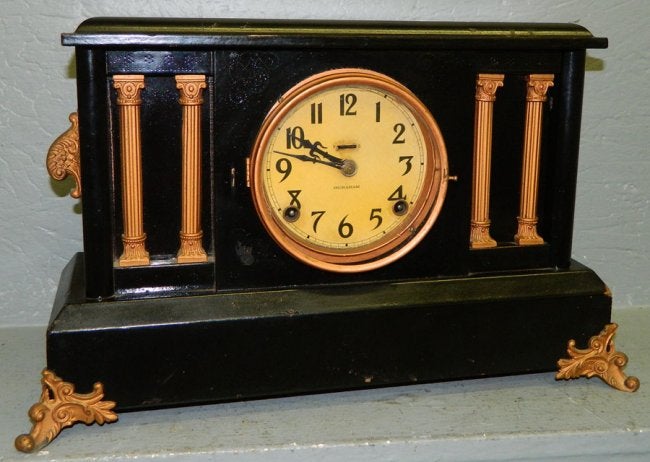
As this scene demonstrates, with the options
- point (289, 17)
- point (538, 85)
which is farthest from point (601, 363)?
point (289, 17)

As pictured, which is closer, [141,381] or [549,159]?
[141,381]

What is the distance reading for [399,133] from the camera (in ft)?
Answer: 4.67

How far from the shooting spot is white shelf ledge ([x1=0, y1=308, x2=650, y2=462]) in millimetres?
1342

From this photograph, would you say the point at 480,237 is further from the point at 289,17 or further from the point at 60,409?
the point at 60,409

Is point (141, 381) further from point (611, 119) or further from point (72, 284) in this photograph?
point (611, 119)

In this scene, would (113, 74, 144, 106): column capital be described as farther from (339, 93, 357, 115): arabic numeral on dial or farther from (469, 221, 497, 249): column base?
(469, 221, 497, 249): column base

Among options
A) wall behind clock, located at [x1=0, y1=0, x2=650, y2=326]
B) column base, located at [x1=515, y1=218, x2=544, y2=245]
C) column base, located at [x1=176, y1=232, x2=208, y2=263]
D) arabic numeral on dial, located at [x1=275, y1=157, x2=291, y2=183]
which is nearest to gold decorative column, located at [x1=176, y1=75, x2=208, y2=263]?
column base, located at [x1=176, y1=232, x2=208, y2=263]

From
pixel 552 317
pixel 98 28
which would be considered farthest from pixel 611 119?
pixel 98 28

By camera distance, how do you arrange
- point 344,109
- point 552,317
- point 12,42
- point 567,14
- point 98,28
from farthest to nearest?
point 567,14 → point 12,42 → point 552,317 → point 344,109 → point 98,28

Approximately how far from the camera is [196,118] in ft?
4.43

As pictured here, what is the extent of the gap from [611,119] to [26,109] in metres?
1.08

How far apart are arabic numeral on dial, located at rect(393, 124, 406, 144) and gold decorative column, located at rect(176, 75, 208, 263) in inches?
11.3

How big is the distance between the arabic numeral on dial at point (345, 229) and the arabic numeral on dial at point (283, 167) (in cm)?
11

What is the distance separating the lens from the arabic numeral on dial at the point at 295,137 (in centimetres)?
137
